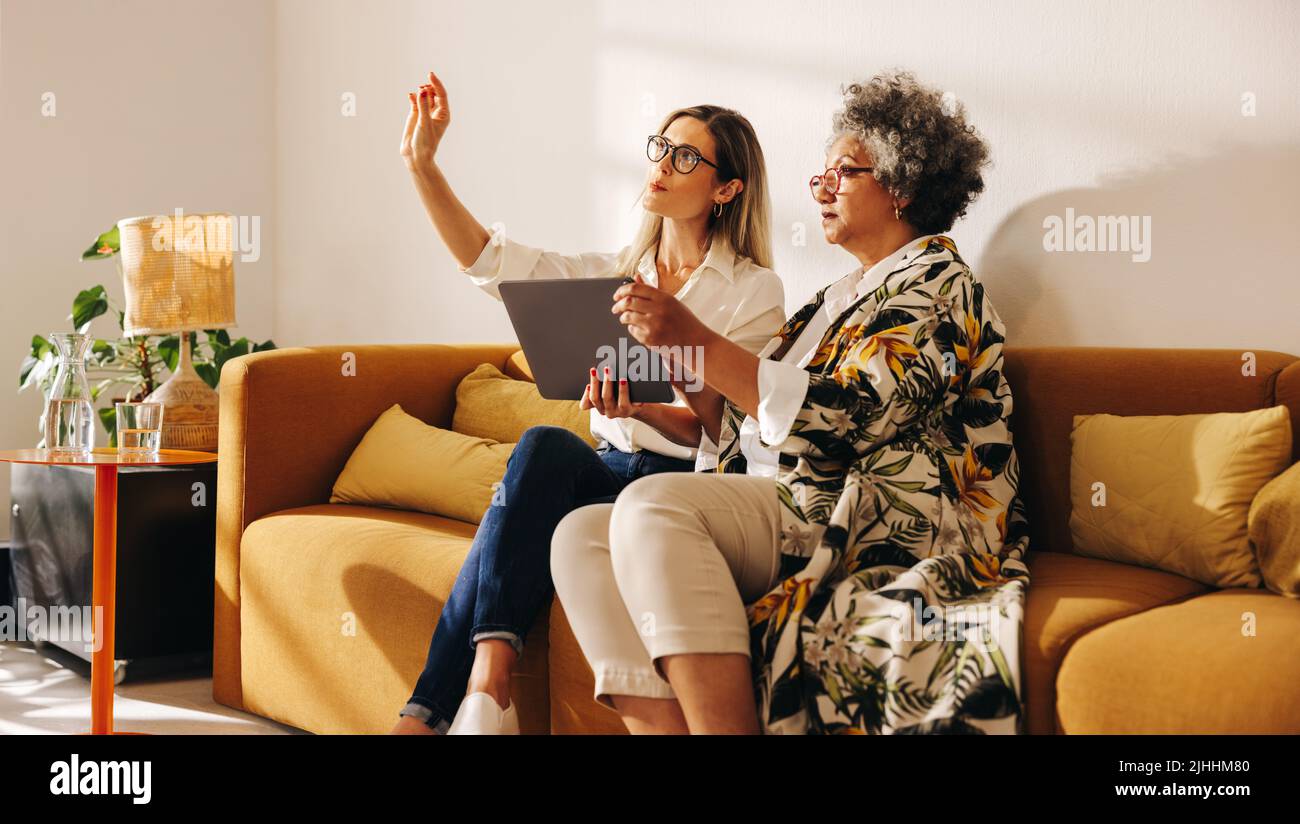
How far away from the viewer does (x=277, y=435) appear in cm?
251

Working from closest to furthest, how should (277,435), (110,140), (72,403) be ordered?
(72,403) < (277,435) < (110,140)

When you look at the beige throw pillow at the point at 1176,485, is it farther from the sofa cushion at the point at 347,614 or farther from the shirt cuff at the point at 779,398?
the sofa cushion at the point at 347,614

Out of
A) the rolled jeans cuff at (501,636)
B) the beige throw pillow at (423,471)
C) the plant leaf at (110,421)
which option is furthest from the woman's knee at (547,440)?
the plant leaf at (110,421)

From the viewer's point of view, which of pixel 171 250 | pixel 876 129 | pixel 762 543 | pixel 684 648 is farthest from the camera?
pixel 171 250

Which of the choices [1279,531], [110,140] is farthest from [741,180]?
[110,140]

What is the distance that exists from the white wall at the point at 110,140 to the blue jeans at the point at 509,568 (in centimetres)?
263

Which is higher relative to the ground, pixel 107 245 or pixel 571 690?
pixel 107 245

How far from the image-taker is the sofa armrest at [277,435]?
2.47 metres

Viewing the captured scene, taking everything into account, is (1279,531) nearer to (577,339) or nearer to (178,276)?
(577,339)

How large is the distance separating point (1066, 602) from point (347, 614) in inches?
50.5

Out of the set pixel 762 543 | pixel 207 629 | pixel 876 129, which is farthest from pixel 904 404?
pixel 207 629

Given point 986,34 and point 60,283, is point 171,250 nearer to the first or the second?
point 60,283

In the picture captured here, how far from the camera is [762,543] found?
1.66 m

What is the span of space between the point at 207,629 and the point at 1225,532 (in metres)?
2.14
